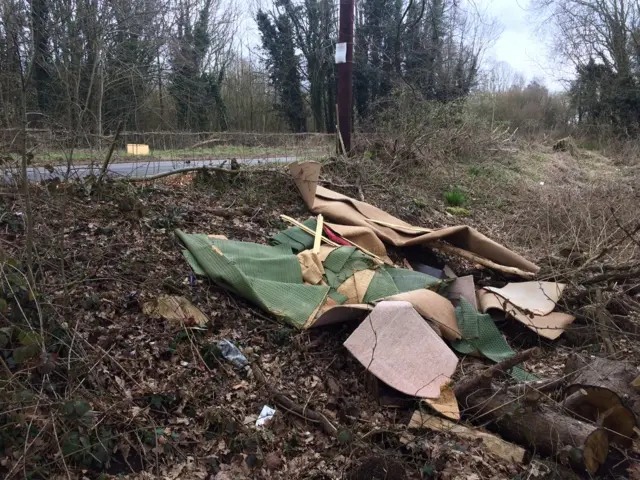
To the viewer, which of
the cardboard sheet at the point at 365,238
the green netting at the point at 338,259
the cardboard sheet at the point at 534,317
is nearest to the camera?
the cardboard sheet at the point at 534,317

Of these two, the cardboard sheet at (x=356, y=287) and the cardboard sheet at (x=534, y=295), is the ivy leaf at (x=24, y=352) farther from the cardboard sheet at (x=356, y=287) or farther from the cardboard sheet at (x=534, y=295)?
the cardboard sheet at (x=534, y=295)

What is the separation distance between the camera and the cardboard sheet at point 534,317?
4.39 m

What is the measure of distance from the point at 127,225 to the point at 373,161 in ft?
19.6

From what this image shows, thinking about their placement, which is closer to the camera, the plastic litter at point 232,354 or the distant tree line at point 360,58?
the plastic litter at point 232,354

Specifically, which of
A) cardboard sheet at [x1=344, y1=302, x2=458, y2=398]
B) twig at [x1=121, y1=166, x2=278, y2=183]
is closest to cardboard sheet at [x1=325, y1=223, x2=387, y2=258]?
cardboard sheet at [x1=344, y1=302, x2=458, y2=398]

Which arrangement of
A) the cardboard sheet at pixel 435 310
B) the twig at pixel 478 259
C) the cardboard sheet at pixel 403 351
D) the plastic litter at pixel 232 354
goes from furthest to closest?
the twig at pixel 478 259 → the cardboard sheet at pixel 435 310 → the plastic litter at pixel 232 354 → the cardboard sheet at pixel 403 351

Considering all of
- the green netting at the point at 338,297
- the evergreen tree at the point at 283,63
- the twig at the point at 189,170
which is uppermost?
the evergreen tree at the point at 283,63

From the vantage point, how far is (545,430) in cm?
303

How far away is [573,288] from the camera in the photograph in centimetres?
491

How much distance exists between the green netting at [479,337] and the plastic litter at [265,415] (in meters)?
1.68

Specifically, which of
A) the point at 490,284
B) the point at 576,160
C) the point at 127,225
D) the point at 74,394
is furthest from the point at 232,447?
the point at 576,160

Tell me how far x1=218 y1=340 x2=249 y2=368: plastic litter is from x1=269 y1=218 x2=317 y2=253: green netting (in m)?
1.80

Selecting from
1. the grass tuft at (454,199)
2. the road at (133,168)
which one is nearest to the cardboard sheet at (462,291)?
the road at (133,168)

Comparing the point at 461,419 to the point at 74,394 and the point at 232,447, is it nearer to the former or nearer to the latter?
the point at 232,447
